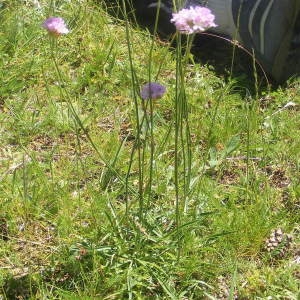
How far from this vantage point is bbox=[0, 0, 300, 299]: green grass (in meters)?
1.59

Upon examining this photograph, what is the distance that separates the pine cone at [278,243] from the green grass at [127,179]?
0.01 m

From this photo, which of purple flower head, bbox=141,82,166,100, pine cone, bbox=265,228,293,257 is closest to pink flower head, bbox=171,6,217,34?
purple flower head, bbox=141,82,166,100

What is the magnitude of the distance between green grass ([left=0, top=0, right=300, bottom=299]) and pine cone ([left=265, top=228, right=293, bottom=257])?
0.01 metres

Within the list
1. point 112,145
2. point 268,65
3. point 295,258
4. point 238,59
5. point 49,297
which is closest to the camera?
point 49,297

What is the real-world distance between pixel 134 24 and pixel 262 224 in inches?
53.4

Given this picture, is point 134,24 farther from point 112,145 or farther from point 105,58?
point 112,145

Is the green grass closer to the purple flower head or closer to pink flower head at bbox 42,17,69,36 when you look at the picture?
the purple flower head

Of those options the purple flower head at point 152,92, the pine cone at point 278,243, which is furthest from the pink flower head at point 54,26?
the pine cone at point 278,243

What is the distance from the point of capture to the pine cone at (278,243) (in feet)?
5.71

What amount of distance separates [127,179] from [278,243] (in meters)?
0.50

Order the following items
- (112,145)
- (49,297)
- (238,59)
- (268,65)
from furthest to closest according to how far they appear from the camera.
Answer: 1. (238,59)
2. (268,65)
3. (112,145)
4. (49,297)

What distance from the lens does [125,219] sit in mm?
1652

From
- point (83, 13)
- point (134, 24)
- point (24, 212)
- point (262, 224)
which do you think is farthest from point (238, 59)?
point (24, 212)

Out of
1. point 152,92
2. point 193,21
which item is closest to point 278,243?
point 152,92
